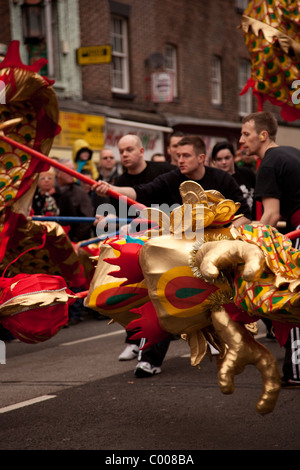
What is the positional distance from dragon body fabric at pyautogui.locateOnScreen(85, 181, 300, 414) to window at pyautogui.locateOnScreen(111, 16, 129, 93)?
14461mm

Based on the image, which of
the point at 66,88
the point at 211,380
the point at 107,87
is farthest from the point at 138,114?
the point at 211,380

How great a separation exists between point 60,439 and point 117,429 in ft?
1.20

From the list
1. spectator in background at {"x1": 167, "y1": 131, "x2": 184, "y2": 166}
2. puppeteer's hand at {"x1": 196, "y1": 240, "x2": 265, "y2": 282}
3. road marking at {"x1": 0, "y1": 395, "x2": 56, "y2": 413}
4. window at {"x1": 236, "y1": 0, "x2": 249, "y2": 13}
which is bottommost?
road marking at {"x1": 0, "y1": 395, "x2": 56, "y2": 413}

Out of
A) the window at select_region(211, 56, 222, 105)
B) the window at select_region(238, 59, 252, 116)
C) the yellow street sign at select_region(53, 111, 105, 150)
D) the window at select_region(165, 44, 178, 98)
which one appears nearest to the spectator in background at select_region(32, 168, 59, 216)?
the yellow street sign at select_region(53, 111, 105, 150)

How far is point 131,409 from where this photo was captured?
5.13 metres

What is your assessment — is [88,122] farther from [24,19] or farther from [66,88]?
[24,19]

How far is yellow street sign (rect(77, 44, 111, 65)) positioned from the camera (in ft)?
53.5

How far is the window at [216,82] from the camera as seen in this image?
862 inches

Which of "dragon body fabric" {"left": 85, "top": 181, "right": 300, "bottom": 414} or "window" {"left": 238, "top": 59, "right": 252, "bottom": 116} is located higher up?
"window" {"left": 238, "top": 59, "right": 252, "bottom": 116}

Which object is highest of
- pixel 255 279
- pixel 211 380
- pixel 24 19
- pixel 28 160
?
pixel 24 19

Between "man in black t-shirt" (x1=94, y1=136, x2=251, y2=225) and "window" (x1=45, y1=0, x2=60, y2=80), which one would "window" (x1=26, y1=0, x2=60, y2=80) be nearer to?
"window" (x1=45, y1=0, x2=60, y2=80)

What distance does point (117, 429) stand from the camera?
4.62 meters

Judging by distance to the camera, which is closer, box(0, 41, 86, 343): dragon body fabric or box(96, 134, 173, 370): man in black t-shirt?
box(0, 41, 86, 343): dragon body fabric

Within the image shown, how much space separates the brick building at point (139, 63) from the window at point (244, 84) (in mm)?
30
